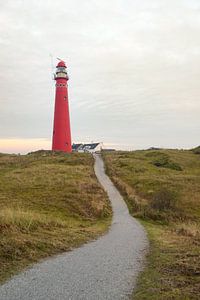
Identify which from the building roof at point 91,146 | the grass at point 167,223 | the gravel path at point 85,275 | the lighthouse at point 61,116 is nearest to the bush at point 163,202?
the grass at point 167,223

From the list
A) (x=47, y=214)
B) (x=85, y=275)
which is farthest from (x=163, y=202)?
(x=85, y=275)

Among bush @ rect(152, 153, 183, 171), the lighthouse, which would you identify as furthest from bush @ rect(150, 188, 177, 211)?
the lighthouse

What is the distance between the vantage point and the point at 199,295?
796 cm

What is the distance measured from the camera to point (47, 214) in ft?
78.0

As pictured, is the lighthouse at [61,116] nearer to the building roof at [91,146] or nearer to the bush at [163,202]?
the bush at [163,202]

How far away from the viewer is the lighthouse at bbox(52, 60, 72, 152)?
63.6 m

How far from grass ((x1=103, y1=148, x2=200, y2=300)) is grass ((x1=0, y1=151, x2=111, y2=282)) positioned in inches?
103

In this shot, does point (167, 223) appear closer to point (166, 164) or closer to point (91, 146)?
point (166, 164)

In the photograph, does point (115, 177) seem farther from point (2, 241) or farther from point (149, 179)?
point (2, 241)

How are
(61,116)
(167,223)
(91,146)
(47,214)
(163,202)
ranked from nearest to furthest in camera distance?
1. (47,214)
2. (167,223)
3. (163,202)
4. (61,116)
5. (91,146)

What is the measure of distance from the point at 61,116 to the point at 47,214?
41.1 m

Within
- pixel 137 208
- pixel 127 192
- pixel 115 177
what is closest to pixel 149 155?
pixel 115 177

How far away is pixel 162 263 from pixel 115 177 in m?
34.0

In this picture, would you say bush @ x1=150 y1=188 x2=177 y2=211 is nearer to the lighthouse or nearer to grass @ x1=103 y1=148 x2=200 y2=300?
grass @ x1=103 y1=148 x2=200 y2=300
